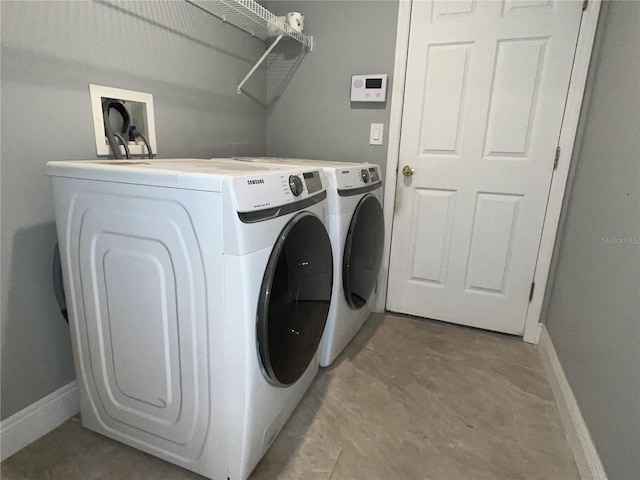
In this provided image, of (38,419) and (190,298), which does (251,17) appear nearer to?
(190,298)

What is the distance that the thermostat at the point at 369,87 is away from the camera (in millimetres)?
2080

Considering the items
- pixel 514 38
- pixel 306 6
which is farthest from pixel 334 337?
pixel 306 6

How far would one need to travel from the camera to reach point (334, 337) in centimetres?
170

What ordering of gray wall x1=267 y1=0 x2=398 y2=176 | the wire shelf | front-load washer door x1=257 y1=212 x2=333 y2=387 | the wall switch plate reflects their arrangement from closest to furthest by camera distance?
front-load washer door x1=257 y1=212 x2=333 y2=387 < the wall switch plate < the wire shelf < gray wall x1=267 y1=0 x2=398 y2=176

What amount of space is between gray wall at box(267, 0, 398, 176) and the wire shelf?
0.13 meters

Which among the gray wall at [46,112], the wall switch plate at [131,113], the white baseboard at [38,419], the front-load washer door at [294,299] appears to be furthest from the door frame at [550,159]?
the white baseboard at [38,419]

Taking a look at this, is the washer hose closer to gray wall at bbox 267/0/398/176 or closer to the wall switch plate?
the wall switch plate

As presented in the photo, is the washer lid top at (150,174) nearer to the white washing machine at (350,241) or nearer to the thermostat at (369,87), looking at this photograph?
the white washing machine at (350,241)

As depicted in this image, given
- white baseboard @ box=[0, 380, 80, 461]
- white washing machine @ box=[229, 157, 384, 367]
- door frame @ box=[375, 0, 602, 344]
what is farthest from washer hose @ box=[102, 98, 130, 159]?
door frame @ box=[375, 0, 602, 344]

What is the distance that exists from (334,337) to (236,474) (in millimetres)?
735

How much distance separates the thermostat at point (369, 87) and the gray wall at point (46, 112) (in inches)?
37.5

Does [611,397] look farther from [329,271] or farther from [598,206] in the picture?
[329,271]

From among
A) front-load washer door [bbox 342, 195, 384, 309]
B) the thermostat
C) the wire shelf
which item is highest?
the wire shelf

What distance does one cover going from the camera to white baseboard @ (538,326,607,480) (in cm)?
115
